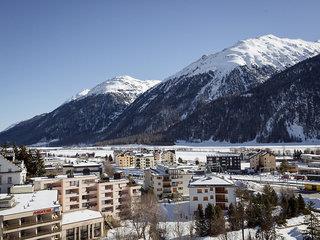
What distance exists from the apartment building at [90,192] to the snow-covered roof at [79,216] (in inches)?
160

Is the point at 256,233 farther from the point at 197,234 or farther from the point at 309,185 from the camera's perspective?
the point at 309,185


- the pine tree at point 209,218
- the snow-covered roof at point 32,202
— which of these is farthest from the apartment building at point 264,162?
the snow-covered roof at point 32,202

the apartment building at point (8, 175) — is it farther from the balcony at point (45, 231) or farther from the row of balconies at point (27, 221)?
the balcony at point (45, 231)

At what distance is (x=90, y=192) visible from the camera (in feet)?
278

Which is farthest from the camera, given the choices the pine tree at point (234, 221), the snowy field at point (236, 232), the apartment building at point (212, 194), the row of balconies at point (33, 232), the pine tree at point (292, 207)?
the apartment building at point (212, 194)

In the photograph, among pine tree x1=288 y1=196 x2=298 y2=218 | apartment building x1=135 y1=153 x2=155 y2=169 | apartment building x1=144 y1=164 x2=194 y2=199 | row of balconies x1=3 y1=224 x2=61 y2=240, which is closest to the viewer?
row of balconies x1=3 y1=224 x2=61 y2=240

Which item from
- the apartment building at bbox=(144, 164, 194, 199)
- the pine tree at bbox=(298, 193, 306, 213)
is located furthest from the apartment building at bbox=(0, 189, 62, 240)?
the pine tree at bbox=(298, 193, 306, 213)

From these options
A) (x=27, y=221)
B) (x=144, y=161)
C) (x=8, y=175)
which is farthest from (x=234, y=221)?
(x=144, y=161)

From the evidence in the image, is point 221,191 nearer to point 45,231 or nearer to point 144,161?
point 45,231

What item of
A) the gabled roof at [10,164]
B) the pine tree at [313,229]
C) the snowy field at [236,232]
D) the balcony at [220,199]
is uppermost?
the gabled roof at [10,164]

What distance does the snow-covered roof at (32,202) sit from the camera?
5950 cm

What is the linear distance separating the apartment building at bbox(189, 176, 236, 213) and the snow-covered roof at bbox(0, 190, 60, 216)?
27016 millimetres

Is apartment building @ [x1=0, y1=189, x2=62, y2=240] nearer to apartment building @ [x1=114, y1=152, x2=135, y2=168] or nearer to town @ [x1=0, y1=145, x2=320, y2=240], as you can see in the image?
town @ [x1=0, y1=145, x2=320, y2=240]

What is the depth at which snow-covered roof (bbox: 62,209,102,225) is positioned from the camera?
7025 cm
